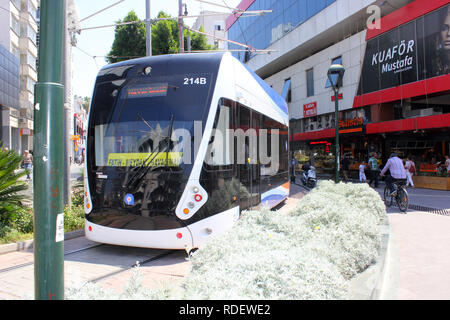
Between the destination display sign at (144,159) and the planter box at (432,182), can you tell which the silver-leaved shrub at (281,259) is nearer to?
the destination display sign at (144,159)

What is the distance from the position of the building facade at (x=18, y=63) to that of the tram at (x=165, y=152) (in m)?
26.2

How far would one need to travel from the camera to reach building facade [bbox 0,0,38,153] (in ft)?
91.9

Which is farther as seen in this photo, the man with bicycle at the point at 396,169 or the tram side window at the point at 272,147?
the man with bicycle at the point at 396,169

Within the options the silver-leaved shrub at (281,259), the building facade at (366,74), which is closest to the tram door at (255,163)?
the silver-leaved shrub at (281,259)

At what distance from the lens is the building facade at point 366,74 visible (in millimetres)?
19203

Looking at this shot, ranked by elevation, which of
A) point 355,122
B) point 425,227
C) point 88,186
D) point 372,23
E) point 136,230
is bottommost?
point 425,227

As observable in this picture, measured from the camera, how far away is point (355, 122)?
24953mm

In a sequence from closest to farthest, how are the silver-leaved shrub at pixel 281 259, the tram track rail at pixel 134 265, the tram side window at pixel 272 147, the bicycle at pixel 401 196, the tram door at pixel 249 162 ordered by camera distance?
the silver-leaved shrub at pixel 281 259 < the tram track rail at pixel 134 265 < the tram door at pixel 249 162 < the tram side window at pixel 272 147 < the bicycle at pixel 401 196

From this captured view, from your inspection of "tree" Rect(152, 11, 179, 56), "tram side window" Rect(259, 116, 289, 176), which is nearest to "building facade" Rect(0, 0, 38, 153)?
"tree" Rect(152, 11, 179, 56)

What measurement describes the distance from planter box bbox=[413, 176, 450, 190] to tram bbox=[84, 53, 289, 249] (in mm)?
15143

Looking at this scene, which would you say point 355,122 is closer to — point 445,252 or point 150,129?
point 445,252
